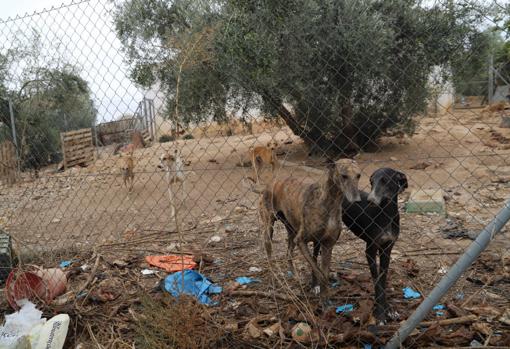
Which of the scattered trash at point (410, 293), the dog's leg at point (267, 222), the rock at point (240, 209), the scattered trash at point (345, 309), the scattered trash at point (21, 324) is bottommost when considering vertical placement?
the rock at point (240, 209)

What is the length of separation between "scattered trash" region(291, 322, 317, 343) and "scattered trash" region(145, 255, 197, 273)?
5.42 feet

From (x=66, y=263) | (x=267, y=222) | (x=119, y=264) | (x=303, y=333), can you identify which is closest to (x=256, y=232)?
(x=267, y=222)

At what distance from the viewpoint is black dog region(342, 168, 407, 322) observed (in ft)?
9.93

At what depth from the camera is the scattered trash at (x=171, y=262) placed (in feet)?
14.2

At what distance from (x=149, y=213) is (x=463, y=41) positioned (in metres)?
7.12

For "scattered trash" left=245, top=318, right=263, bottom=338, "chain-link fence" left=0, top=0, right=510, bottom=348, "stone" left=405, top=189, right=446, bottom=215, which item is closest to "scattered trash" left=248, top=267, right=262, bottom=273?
"chain-link fence" left=0, top=0, right=510, bottom=348

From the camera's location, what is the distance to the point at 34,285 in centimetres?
373

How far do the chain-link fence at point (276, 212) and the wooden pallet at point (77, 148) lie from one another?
339cm

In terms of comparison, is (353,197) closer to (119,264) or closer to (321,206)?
(321,206)

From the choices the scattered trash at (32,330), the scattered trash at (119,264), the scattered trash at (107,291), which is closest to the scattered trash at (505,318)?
the scattered trash at (107,291)

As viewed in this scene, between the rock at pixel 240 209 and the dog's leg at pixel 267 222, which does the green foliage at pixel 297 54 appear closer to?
the rock at pixel 240 209

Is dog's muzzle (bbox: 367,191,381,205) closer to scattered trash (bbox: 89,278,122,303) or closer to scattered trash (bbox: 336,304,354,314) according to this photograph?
scattered trash (bbox: 336,304,354,314)

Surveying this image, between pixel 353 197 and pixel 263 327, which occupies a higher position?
pixel 353 197

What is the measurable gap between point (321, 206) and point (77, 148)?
13.1m
